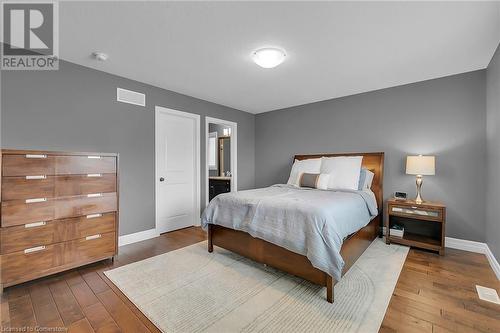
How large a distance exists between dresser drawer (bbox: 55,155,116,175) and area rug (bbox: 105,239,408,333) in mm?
1117

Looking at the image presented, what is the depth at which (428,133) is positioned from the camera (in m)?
3.22

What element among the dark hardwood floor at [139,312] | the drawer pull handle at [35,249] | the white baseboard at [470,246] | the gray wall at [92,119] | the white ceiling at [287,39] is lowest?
the dark hardwood floor at [139,312]

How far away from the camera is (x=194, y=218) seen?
416cm

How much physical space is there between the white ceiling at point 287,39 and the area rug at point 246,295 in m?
2.37

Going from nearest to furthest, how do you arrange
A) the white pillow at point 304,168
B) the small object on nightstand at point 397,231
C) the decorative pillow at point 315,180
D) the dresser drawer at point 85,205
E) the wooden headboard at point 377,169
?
the dresser drawer at point 85,205
the small object on nightstand at point 397,231
the decorative pillow at point 315,180
the wooden headboard at point 377,169
the white pillow at point 304,168

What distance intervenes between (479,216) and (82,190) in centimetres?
484

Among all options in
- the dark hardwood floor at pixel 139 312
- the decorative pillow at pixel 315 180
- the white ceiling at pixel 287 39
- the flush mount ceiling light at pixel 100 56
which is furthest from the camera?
the decorative pillow at pixel 315 180

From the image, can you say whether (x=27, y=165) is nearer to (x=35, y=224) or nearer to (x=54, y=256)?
(x=35, y=224)

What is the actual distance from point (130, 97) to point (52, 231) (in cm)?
197

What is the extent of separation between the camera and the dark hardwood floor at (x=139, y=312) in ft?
5.15

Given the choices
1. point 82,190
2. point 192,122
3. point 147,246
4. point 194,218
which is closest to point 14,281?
point 82,190

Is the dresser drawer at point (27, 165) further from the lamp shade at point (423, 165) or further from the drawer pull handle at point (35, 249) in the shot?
the lamp shade at point (423, 165)

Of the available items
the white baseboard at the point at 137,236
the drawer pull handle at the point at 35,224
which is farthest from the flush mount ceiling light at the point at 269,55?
the white baseboard at the point at 137,236

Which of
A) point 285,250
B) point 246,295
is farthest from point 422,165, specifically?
point 246,295
